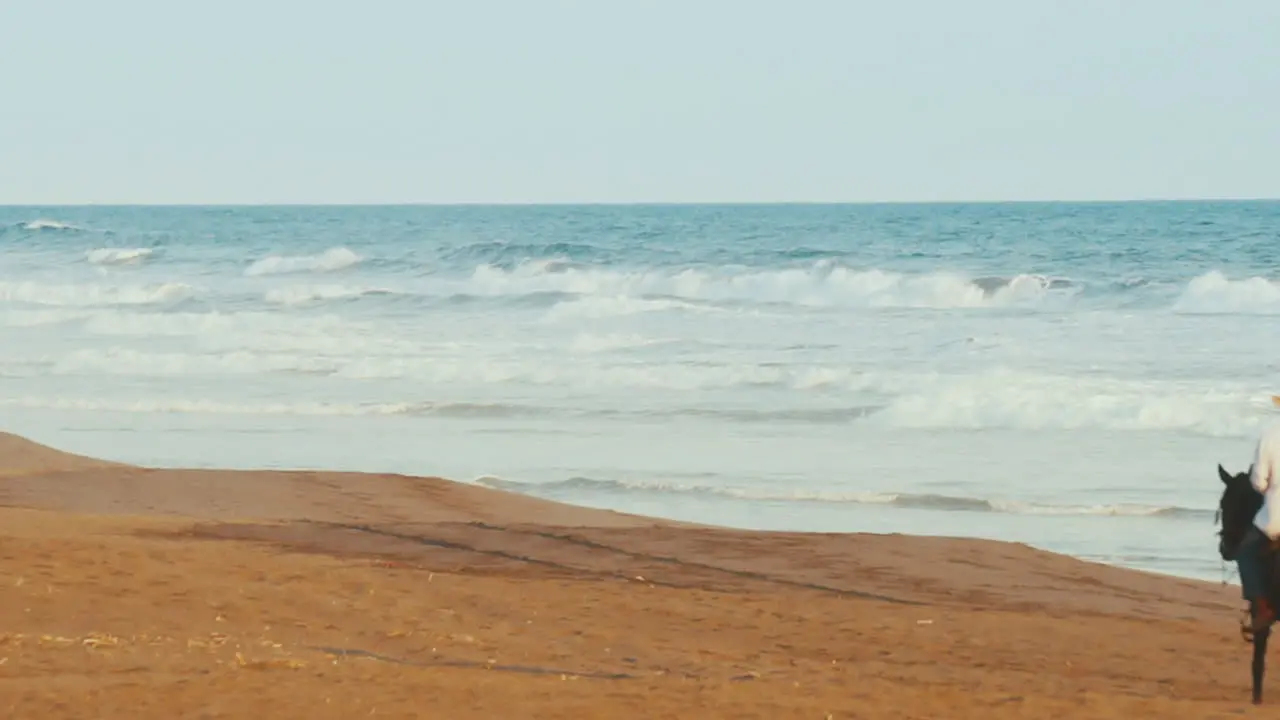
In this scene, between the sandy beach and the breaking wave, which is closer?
Answer: the sandy beach

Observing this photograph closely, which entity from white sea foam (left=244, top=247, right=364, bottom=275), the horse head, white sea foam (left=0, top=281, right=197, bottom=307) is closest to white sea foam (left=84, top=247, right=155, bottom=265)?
white sea foam (left=244, top=247, right=364, bottom=275)

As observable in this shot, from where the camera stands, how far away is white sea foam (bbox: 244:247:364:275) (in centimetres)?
5172

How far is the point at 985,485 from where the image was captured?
1562 centimetres

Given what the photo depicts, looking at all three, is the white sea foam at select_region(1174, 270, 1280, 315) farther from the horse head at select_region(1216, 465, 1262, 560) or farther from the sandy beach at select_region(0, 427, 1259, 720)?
the horse head at select_region(1216, 465, 1262, 560)

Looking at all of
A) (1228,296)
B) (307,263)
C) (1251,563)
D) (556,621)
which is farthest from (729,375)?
(307,263)

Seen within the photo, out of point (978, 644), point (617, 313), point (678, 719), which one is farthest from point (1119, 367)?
point (678, 719)

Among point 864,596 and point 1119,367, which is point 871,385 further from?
A: point 864,596

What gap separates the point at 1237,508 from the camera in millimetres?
7156

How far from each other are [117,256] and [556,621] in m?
52.2

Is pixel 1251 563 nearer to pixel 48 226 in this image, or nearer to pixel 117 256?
pixel 117 256

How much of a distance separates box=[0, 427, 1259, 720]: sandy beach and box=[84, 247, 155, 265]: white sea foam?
148 ft

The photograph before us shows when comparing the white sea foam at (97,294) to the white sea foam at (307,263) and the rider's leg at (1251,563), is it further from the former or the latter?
the rider's leg at (1251,563)

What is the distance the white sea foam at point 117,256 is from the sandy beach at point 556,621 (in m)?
45.2

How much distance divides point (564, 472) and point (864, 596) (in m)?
6.82
